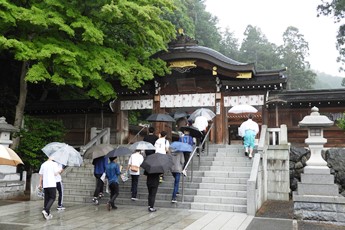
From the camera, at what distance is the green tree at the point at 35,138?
14.3m

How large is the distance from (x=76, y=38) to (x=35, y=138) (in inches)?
195

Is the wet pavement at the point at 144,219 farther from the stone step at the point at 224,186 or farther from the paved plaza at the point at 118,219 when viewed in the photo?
the stone step at the point at 224,186

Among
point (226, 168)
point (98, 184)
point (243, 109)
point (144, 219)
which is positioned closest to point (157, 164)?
point (144, 219)

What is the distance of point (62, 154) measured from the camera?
30.0 feet

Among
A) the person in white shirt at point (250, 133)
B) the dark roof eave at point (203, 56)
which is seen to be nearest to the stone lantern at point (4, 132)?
the dark roof eave at point (203, 56)

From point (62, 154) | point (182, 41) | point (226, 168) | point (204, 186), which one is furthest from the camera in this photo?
point (182, 41)

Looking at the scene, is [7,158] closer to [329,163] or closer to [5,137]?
[5,137]

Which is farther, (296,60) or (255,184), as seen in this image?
(296,60)

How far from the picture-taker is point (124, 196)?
11.5 m

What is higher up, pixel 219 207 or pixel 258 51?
pixel 258 51

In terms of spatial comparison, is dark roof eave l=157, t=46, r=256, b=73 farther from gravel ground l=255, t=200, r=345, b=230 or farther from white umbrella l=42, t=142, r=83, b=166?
white umbrella l=42, t=142, r=83, b=166

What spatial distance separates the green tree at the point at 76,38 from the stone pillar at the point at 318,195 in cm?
812

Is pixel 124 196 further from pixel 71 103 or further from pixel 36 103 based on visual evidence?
pixel 36 103

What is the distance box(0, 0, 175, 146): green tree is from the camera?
11.9m
